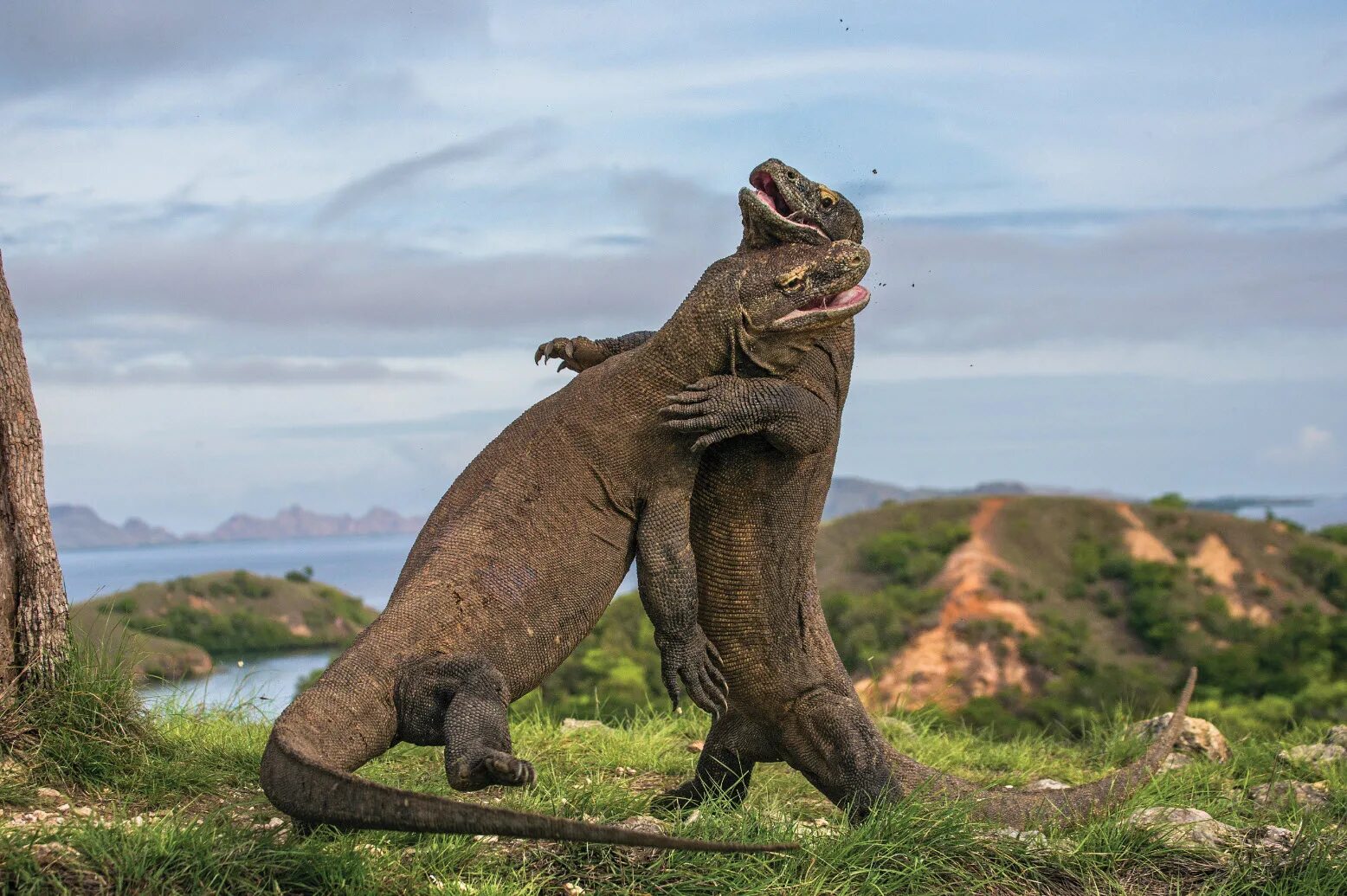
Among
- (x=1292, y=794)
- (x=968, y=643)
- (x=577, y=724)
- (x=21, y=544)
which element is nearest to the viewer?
(x=21, y=544)

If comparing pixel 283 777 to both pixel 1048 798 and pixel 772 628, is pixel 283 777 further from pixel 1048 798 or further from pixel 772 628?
pixel 1048 798

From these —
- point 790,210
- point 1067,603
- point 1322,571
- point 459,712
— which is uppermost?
point 790,210

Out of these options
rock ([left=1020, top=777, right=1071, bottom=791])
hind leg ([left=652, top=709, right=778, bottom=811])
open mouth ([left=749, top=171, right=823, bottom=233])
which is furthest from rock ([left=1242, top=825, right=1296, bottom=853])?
open mouth ([left=749, top=171, right=823, bottom=233])

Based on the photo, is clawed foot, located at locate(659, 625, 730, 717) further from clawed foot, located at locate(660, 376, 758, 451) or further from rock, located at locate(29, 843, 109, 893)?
rock, located at locate(29, 843, 109, 893)

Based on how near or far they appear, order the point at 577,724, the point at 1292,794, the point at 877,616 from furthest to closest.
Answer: the point at 877,616 → the point at 577,724 → the point at 1292,794

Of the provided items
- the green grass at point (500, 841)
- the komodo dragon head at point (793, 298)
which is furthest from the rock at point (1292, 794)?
the komodo dragon head at point (793, 298)

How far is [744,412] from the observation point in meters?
5.86

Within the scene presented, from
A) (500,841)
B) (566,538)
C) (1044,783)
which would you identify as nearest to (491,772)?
(500,841)

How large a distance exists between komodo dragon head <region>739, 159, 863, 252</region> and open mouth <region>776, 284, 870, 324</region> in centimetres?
24

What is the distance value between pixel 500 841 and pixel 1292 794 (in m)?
4.56

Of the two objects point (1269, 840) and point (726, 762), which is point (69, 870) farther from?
point (1269, 840)

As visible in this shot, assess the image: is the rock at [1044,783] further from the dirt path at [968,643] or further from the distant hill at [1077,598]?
the distant hill at [1077,598]

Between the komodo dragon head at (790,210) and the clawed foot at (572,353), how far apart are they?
90cm

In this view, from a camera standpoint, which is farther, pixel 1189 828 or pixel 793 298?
pixel 1189 828
